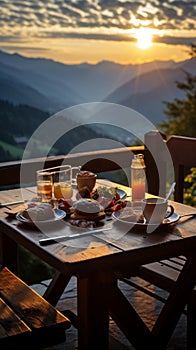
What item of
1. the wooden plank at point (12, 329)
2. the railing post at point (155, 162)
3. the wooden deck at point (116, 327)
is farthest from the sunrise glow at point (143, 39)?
the wooden plank at point (12, 329)

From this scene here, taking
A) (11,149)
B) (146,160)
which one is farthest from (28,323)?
(11,149)

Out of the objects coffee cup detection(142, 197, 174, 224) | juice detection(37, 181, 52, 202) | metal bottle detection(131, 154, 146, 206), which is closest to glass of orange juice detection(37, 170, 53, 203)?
juice detection(37, 181, 52, 202)

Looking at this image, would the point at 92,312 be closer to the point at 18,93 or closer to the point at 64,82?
the point at 18,93

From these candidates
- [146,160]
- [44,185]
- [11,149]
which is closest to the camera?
[44,185]

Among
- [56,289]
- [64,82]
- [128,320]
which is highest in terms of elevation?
[64,82]

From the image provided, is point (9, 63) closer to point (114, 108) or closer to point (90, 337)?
point (114, 108)

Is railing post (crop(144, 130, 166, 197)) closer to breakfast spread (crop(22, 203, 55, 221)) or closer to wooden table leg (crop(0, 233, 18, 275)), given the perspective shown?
wooden table leg (crop(0, 233, 18, 275))
